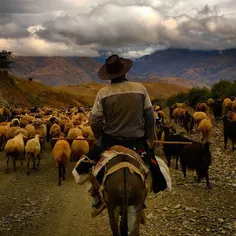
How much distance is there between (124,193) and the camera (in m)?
4.35

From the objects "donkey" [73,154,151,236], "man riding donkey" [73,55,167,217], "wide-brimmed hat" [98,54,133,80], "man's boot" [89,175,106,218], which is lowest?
"man's boot" [89,175,106,218]

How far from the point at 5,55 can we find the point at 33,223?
51694 millimetres

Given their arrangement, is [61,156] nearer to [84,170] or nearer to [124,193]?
[84,170]

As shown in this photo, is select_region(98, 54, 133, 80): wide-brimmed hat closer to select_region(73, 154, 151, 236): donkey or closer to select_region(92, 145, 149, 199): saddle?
select_region(92, 145, 149, 199): saddle

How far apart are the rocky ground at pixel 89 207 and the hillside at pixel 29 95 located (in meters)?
29.9

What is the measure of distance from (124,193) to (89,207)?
4943mm

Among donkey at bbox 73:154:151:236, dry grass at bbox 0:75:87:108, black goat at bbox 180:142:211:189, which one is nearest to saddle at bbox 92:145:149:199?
donkey at bbox 73:154:151:236

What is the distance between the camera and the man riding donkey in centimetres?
A: 492

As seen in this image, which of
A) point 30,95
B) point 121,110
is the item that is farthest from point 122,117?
point 30,95

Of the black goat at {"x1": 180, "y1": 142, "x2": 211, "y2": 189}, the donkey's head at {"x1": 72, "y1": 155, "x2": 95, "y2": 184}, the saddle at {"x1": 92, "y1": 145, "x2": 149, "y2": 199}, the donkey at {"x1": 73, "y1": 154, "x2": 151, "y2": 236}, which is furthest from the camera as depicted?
the black goat at {"x1": 180, "y1": 142, "x2": 211, "y2": 189}

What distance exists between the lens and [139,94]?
195 inches

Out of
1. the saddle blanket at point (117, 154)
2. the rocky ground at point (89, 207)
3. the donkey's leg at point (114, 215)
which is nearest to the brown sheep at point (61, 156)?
the rocky ground at point (89, 207)

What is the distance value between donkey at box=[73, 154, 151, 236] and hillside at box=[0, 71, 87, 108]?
36.1 m

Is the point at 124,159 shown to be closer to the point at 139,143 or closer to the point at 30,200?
the point at 139,143
